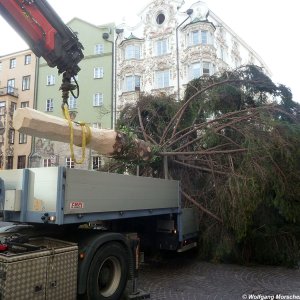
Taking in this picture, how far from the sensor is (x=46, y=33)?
6.59m

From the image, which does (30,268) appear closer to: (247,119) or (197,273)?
(197,273)

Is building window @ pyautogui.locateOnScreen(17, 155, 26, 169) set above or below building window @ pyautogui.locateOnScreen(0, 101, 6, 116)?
below

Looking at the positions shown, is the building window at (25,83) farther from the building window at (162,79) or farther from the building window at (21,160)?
the building window at (162,79)

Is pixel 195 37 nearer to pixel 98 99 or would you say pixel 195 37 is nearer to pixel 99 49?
pixel 99 49

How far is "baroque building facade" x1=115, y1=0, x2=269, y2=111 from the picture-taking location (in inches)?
1176

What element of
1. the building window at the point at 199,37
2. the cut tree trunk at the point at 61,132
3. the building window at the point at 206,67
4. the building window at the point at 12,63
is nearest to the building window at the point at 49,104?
the building window at the point at 12,63

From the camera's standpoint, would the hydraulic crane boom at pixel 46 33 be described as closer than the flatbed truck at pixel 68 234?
Result: No

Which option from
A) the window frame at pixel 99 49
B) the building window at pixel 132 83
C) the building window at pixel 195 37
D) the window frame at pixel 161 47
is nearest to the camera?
the building window at pixel 195 37

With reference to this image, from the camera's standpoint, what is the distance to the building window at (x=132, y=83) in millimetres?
31969

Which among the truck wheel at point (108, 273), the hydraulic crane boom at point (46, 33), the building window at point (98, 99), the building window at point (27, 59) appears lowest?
the truck wheel at point (108, 273)

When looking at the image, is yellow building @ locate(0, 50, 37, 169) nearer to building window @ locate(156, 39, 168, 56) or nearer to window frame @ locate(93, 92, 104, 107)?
window frame @ locate(93, 92, 104, 107)

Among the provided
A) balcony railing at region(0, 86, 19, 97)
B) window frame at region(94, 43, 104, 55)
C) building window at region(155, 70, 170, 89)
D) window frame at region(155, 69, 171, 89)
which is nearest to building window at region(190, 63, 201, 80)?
window frame at region(155, 69, 171, 89)

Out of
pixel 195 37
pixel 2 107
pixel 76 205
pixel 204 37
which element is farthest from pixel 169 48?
pixel 76 205

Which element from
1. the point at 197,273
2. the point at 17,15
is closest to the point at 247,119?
the point at 197,273
